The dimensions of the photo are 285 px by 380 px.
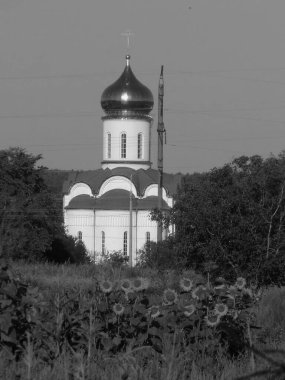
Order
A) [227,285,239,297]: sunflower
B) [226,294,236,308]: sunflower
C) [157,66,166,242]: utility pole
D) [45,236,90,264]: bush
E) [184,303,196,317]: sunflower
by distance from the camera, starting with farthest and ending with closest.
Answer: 1. [45,236,90,264]: bush
2. [157,66,166,242]: utility pole
3. [227,285,239,297]: sunflower
4. [226,294,236,308]: sunflower
5. [184,303,196,317]: sunflower

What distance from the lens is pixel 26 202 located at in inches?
2233

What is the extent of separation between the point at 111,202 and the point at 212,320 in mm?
62603

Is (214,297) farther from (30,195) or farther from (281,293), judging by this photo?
(30,195)

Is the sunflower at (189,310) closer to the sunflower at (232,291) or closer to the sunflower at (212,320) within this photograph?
the sunflower at (212,320)

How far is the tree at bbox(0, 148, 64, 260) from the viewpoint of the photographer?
56125 millimetres

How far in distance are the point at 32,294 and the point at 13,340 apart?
56cm

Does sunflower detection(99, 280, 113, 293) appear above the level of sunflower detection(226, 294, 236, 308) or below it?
above

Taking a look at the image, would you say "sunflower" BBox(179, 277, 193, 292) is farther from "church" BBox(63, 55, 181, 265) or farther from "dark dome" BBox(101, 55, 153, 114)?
"dark dome" BBox(101, 55, 153, 114)

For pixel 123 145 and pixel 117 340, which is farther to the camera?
pixel 123 145

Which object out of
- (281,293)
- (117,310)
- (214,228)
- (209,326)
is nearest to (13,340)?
(117,310)

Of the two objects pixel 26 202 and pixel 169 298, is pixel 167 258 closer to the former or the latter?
pixel 169 298

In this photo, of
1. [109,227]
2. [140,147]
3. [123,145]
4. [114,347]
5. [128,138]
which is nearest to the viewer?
[114,347]

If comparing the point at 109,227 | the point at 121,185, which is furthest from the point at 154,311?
the point at 109,227

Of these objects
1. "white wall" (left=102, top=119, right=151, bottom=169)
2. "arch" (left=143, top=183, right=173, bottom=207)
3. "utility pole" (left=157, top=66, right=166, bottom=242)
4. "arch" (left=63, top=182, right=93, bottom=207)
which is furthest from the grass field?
"white wall" (left=102, top=119, right=151, bottom=169)
